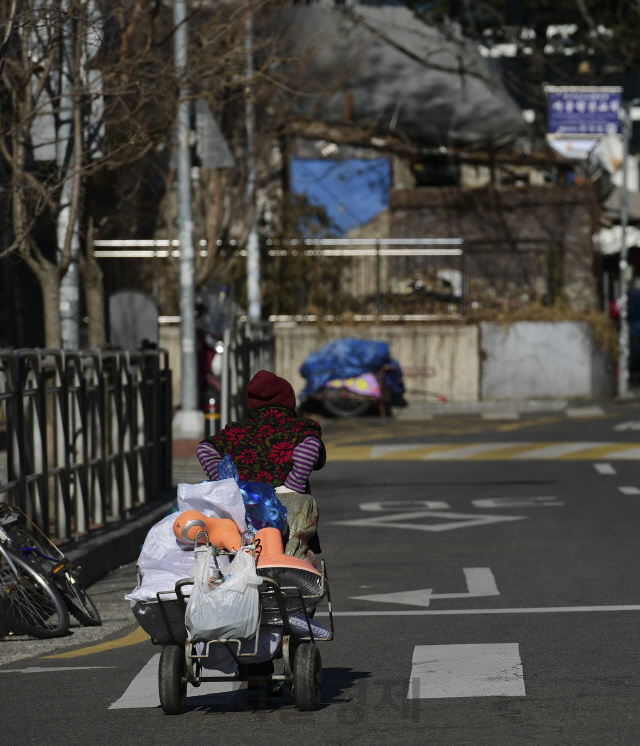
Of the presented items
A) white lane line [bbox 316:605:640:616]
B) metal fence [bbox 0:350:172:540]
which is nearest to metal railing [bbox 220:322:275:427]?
metal fence [bbox 0:350:172:540]

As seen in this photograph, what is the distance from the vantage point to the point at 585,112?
29344mm

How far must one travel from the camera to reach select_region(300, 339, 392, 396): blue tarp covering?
80.2 feet

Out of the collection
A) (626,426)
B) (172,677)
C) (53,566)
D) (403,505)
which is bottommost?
(626,426)

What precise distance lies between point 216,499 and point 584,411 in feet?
66.6

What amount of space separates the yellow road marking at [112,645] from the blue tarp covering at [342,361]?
1635cm

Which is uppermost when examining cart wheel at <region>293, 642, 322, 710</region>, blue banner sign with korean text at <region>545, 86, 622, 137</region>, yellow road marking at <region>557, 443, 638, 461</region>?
blue banner sign with korean text at <region>545, 86, 622, 137</region>

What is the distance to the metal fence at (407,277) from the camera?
28.0m

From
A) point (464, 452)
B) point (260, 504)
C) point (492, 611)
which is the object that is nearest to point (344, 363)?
point (464, 452)

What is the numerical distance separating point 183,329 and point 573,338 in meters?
10.5

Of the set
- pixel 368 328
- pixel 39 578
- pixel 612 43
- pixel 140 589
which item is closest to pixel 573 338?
pixel 368 328

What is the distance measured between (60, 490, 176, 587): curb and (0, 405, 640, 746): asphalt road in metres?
1.53

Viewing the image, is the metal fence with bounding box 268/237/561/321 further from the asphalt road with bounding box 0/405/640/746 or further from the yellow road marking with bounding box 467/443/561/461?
the asphalt road with bounding box 0/405/640/746

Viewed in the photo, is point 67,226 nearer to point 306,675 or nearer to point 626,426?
point 306,675

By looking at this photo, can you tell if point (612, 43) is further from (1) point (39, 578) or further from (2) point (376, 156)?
(1) point (39, 578)
